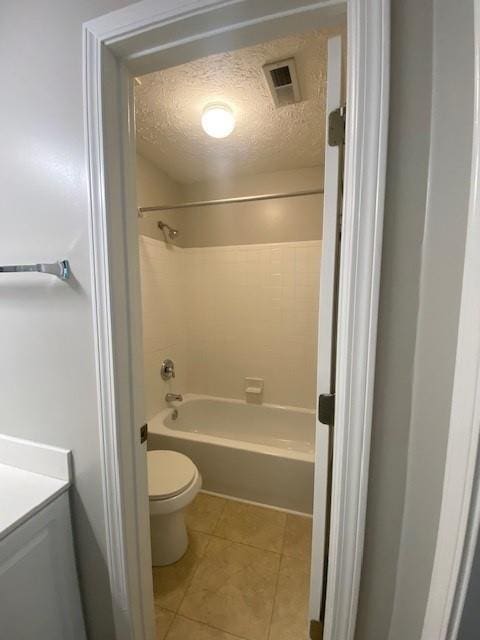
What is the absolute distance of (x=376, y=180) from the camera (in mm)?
558

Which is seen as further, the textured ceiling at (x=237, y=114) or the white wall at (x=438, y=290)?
the textured ceiling at (x=237, y=114)

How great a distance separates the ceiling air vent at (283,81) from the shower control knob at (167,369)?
74.5 inches

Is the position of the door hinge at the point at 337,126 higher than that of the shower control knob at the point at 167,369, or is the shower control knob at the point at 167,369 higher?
the door hinge at the point at 337,126

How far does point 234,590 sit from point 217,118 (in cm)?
234

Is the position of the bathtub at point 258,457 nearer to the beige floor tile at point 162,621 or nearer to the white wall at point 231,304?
the white wall at point 231,304

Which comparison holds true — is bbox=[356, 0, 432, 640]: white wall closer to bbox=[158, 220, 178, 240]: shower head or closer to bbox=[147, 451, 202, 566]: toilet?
bbox=[147, 451, 202, 566]: toilet

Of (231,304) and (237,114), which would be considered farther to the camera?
(231,304)


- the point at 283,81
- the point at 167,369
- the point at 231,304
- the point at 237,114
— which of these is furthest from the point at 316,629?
the point at 237,114

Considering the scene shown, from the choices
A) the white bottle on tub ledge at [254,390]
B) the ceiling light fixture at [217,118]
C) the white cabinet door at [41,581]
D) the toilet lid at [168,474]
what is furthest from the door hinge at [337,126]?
the white bottle on tub ledge at [254,390]

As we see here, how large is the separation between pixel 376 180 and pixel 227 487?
1.98 metres

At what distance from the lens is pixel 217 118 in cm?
141

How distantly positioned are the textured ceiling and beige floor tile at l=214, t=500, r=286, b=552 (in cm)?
231

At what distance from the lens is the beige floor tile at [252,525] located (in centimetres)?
154

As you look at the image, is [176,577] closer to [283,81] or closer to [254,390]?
[254,390]
